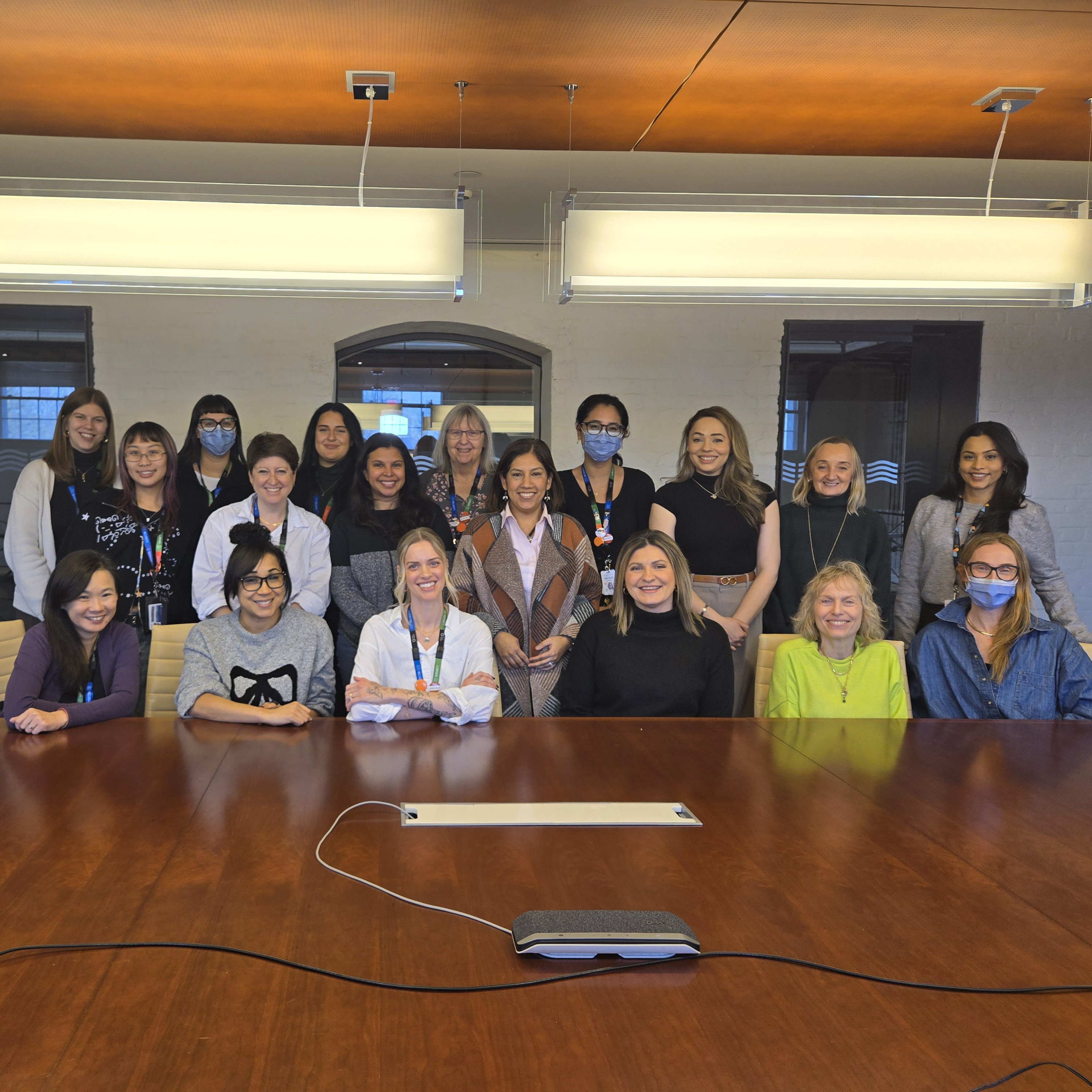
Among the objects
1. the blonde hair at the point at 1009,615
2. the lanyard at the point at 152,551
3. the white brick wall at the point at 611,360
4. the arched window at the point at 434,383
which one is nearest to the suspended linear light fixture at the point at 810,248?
the blonde hair at the point at 1009,615

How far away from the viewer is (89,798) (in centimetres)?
200

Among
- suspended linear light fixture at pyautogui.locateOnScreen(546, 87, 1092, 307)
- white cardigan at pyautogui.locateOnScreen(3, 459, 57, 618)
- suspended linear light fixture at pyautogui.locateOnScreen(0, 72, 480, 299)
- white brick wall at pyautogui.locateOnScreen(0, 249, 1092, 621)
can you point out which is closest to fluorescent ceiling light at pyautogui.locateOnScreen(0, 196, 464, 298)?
suspended linear light fixture at pyautogui.locateOnScreen(0, 72, 480, 299)

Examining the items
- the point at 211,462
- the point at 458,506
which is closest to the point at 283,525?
the point at 211,462

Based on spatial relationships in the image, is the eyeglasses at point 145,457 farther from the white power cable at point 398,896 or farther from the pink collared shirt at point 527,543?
the white power cable at point 398,896

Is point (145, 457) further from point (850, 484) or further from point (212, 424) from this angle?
point (850, 484)

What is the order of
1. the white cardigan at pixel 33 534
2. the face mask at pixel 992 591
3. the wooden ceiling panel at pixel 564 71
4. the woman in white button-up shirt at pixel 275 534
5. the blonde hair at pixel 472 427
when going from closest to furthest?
the wooden ceiling panel at pixel 564 71 < the face mask at pixel 992 591 < the woman in white button-up shirt at pixel 275 534 < the white cardigan at pixel 33 534 < the blonde hair at pixel 472 427

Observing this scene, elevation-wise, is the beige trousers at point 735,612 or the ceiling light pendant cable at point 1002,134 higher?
the ceiling light pendant cable at point 1002,134

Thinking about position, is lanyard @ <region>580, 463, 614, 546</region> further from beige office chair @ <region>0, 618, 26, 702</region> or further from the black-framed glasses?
beige office chair @ <region>0, 618, 26, 702</region>

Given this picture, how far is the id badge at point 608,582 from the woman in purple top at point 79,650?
159cm

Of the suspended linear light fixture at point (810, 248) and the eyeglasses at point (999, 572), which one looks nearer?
the suspended linear light fixture at point (810, 248)

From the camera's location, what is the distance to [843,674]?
3045 millimetres

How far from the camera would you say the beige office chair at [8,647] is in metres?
3.34

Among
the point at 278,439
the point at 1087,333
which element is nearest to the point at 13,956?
the point at 278,439

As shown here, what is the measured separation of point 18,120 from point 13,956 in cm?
287
